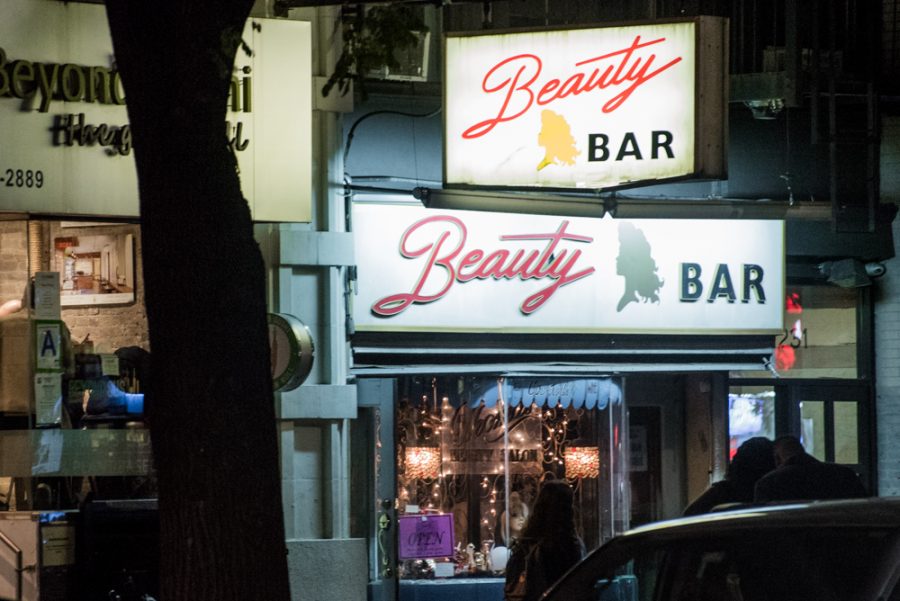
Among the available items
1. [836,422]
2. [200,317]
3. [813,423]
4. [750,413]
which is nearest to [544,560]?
[200,317]

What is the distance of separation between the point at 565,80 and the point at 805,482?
3.88 m

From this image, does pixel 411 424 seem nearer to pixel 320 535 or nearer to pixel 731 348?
pixel 320 535

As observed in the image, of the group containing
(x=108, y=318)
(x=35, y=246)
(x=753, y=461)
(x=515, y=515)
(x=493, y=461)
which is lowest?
(x=515, y=515)

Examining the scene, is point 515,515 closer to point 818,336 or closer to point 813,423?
point 813,423

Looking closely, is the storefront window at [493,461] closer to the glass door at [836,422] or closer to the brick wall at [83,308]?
the glass door at [836,422]

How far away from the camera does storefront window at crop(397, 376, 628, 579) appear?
13531 mm

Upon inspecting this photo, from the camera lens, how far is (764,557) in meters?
5.72

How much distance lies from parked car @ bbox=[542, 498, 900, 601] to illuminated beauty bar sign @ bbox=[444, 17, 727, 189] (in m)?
5.90

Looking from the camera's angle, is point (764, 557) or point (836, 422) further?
point (836, 422)

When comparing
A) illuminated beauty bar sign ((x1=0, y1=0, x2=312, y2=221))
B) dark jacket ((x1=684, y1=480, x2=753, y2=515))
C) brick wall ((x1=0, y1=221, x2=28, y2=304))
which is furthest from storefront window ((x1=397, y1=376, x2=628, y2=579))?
brick wall ((x1=0, y1=221, x2=28, y2=304))

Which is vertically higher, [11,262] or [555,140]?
[555,140]

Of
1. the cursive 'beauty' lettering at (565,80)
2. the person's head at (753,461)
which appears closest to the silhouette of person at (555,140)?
the cursive 'beauty' lettering at (565,80)

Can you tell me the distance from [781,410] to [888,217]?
220cm

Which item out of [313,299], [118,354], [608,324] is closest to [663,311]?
[608,324]
